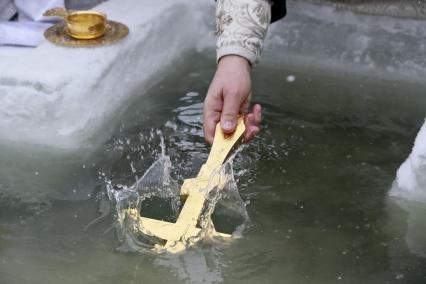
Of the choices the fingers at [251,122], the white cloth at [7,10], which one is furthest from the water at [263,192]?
the white cloth at [7,10]

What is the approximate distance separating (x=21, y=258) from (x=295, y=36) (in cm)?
161

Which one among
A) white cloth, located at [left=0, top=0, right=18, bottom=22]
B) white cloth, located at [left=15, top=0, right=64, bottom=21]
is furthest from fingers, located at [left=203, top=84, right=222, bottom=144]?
white cloth, located at [left=0, top=0, right=18, bottom=22]

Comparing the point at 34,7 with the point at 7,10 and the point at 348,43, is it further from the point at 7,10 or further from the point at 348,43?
the point at 348,43

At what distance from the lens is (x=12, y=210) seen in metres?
1.75

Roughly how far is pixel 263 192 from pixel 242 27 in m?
0.47

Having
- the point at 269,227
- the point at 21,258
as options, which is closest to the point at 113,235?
the point at 21,258

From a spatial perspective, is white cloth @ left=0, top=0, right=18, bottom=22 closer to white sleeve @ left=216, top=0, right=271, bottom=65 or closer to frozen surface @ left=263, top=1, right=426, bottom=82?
frozen surface @ left=263, top=1, right=426, bottom=82

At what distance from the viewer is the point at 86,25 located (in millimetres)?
2305

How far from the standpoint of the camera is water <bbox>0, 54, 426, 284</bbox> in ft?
5.10

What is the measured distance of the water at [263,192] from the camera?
1.55 meters

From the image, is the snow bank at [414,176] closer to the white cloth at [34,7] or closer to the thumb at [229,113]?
the thumb at [229,113]

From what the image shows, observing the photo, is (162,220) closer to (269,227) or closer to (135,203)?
(135,203)

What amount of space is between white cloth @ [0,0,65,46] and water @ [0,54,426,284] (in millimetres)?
467

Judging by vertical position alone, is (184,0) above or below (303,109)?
above
